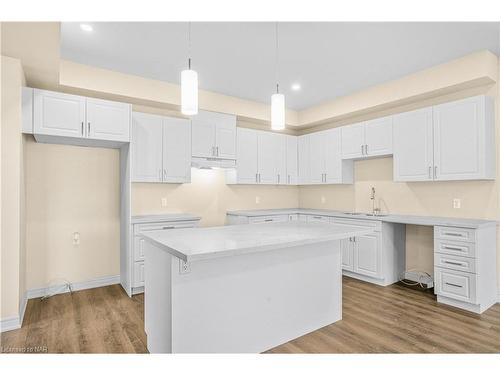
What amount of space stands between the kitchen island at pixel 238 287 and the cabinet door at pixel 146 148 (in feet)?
5.66

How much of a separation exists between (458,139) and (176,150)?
140 inches

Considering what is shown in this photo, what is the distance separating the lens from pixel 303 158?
18.6ft

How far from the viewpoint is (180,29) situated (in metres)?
2.85

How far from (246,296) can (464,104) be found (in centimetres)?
325

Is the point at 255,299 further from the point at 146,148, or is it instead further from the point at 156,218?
the point at 146,148

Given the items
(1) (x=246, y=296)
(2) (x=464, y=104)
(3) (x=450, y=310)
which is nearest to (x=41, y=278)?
(1) (x=246, y=296)

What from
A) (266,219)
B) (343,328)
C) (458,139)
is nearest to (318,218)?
(266,219)

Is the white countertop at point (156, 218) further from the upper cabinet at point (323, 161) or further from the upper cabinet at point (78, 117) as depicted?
the upper cabinet at point (323, 161)

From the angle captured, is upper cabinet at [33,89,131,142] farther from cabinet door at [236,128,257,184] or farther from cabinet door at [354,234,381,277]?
cabinet door at [354,234,381,277]

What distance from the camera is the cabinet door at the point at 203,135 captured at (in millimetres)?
4473

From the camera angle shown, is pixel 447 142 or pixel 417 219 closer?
pixel 447 142

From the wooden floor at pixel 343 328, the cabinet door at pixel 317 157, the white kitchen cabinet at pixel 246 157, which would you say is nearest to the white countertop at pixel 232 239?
the wooden floor at pixel 343 328
